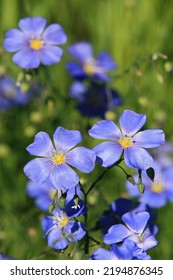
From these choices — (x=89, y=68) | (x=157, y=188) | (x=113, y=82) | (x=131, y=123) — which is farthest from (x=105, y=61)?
(x=131, y=123)

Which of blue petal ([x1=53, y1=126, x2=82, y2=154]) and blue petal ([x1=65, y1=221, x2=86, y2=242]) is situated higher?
blue petal ([x1=53, y1=126, x2=82, y2=154])

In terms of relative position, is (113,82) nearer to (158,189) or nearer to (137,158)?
(158,189)

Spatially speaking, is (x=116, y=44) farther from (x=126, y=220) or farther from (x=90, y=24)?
(x=126, y=220)

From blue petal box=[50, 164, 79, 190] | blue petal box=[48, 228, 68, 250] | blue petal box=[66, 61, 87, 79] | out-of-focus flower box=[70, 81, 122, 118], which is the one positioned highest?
blue petal box=[66, 61, 87, 79]

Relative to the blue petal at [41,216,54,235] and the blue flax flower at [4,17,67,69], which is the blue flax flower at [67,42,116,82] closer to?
the blue flax flower at [4,17,67,69]

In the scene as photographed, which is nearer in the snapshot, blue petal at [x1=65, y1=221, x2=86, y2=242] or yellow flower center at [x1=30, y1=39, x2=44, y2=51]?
blue petal at [x1=65, y1=221, x2=86, y2=242]

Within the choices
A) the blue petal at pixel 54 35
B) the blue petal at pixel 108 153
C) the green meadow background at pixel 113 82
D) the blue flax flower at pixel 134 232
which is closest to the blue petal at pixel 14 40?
the blue petal at pixel 54 35

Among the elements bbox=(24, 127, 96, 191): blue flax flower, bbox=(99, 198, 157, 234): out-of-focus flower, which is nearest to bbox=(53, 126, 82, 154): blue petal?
bbox=(24, 127, 96, 191): blue flax flower
